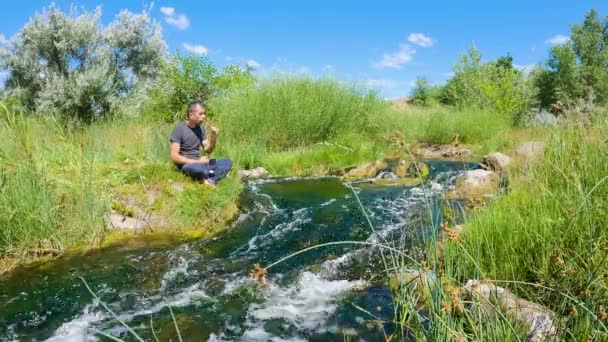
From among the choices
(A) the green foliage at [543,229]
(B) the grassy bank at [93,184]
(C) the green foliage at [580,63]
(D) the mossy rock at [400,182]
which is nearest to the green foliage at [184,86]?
(B) the grassy bank at [93,184]

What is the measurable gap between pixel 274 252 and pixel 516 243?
2985mm

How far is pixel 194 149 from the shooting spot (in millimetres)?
7465

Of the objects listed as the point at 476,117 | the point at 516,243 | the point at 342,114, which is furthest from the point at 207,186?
the point at 476,117

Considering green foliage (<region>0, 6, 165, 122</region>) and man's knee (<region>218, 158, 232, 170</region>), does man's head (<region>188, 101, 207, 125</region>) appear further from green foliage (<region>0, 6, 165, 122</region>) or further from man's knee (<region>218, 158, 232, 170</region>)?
green foliage (<region>0, 6, 165, 122</region>)

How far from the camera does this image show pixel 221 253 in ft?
18.2

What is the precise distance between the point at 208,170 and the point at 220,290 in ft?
10.2

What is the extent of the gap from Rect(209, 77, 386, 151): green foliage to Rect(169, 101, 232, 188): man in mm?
4467

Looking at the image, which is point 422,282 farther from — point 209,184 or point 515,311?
point 209,184

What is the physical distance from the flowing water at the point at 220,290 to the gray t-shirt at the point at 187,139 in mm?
1670

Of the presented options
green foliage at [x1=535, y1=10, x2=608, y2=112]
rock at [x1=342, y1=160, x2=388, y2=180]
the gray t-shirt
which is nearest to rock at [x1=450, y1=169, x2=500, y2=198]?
rock at [x1=342, y1=160, x2=388, y2=180]

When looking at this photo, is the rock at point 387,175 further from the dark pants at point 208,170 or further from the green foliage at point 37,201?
the green foliage at point 37,201

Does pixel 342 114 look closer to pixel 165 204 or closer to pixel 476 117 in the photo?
pixel 476 117

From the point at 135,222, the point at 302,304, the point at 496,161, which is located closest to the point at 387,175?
the point at 496,161

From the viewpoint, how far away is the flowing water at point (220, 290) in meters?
3.66
